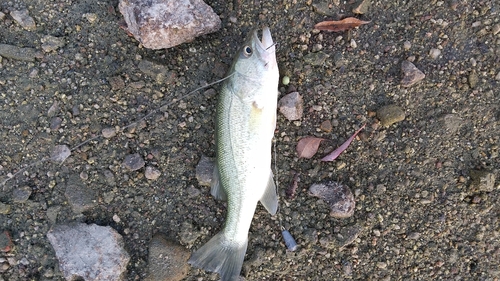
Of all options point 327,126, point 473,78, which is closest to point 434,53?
point 473,78

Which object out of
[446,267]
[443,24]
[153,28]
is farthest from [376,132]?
[153,28]

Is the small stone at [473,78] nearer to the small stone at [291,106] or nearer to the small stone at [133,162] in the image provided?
the small stone at [291,106]

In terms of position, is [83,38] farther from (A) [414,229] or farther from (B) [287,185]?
(A) [414,229]

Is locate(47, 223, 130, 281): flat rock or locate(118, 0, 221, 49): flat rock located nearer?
locate(118, 0, 221, 49): flat rock

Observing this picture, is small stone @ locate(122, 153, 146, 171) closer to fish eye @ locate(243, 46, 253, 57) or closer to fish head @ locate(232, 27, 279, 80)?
fish head @ locate(232, 27, 279, 80)

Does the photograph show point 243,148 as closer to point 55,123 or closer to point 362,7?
point 362,7

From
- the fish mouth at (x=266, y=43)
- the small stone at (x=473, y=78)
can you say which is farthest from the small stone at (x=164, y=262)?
the small stone at (x=473, y=78)

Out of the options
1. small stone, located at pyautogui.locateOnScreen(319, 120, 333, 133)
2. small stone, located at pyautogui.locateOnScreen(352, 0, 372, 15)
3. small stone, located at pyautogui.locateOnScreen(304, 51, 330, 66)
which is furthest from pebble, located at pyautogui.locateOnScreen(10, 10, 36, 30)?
small stone, located at pyautogui.locateOnScreen(352, 0, 372, 15)
